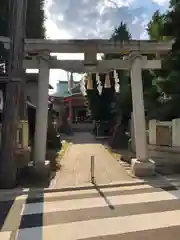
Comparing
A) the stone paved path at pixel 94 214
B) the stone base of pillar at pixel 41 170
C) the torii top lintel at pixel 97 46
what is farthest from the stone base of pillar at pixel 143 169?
the torii top lintel at pixel 97 46

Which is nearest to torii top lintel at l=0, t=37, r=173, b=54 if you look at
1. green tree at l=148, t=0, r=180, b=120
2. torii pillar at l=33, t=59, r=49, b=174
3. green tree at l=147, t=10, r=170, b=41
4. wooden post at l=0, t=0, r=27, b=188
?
torii pillar at l=33, t=59, r=49, b=174

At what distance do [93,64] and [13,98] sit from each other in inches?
127

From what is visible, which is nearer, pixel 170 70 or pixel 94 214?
pixel 94 214

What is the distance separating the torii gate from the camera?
34.4ft

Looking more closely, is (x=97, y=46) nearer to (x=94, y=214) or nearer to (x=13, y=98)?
(x=13, y=98)

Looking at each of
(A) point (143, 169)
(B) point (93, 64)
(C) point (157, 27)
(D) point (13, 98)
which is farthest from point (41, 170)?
(C) point (157, 27)

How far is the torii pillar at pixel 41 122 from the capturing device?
34.0 feet

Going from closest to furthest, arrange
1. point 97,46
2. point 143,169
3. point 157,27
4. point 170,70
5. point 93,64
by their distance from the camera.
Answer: point 143,169 → point 97,46 → point 93,64 → point 170,70 → point 157,27

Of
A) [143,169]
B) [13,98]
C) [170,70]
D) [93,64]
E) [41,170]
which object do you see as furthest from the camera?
[170,70]

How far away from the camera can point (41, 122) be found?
10.5 m

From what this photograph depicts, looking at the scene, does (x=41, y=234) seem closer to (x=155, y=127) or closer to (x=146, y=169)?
(x=146, y=169)

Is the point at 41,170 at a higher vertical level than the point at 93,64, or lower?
lower

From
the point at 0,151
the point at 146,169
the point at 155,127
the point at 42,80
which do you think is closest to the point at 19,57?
the point at 42,80

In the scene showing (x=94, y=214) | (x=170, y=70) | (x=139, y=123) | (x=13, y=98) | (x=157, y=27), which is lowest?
(x=94, y=214)
